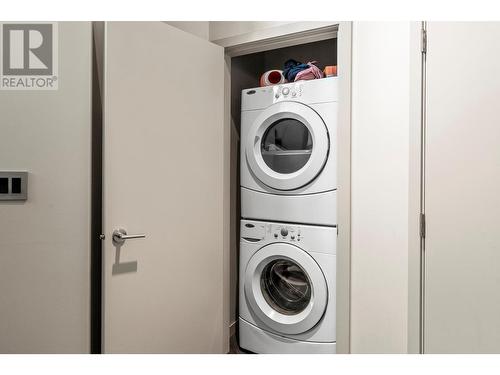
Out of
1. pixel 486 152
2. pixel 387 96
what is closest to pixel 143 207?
pixel 387 96

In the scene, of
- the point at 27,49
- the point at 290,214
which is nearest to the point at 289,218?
the point at 290,214

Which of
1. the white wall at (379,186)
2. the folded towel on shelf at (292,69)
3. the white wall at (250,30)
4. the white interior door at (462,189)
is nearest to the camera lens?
the white interior door at (462,189)

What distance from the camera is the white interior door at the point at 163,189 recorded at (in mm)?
1552

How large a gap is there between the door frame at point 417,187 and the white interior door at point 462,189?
2 centimetres

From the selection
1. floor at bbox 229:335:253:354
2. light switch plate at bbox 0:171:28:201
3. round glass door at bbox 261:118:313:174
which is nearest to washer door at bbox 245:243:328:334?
floor at bbox 229:335:253:354

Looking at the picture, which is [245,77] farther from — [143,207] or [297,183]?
[143,207]

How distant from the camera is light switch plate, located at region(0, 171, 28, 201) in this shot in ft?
4.83

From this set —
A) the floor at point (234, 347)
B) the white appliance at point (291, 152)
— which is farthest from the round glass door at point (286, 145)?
the floor at point (234, 347)

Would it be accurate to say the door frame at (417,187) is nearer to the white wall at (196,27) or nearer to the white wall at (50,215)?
the white wall at (196,27)

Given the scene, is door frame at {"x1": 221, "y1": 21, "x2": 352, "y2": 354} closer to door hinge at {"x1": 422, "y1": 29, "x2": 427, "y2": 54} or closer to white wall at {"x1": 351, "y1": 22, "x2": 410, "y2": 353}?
white wall at {"x1": 351, "y1": 22, "x2": 410, "y2": 353}

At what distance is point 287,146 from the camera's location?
2.12 meters

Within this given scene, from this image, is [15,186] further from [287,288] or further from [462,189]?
[462,189]

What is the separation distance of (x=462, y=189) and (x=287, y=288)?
1.18m

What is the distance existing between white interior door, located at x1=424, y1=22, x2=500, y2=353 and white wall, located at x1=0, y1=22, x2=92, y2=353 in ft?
4.62
